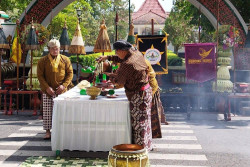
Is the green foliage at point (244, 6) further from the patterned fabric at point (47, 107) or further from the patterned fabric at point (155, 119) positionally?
the patterned fabric at point (47, 107)

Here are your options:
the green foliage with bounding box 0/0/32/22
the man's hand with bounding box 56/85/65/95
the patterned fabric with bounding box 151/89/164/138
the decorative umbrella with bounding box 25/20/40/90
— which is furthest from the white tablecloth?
the green foliage with bounding box 0/0/32/22

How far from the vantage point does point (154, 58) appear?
11.8m

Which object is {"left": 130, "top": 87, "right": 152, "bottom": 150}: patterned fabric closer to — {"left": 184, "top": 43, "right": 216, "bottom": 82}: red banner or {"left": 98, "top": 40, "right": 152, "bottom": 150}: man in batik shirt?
{"left": 98, "top": 40, "right": 152, "bottom": 150}: man in batik shirt

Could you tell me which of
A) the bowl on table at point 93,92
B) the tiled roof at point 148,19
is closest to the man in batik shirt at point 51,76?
the bowl on table at point 93,92

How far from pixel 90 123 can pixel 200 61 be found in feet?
19.4

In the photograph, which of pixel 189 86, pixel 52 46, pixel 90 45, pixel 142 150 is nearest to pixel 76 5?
pixel 90 45

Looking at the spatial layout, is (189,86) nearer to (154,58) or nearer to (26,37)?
(154,58)

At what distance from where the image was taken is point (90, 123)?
6.54 m

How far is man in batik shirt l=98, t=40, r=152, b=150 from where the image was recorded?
19.7 ft

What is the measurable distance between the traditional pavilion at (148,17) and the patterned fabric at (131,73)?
53.0 metres

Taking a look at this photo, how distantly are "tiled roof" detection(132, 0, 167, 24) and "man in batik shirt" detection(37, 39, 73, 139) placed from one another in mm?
56276

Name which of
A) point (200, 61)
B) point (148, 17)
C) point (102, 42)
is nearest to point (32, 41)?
point (102, 42)

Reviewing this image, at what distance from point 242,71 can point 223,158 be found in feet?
25.3

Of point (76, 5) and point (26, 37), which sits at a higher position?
point (76, 5)
